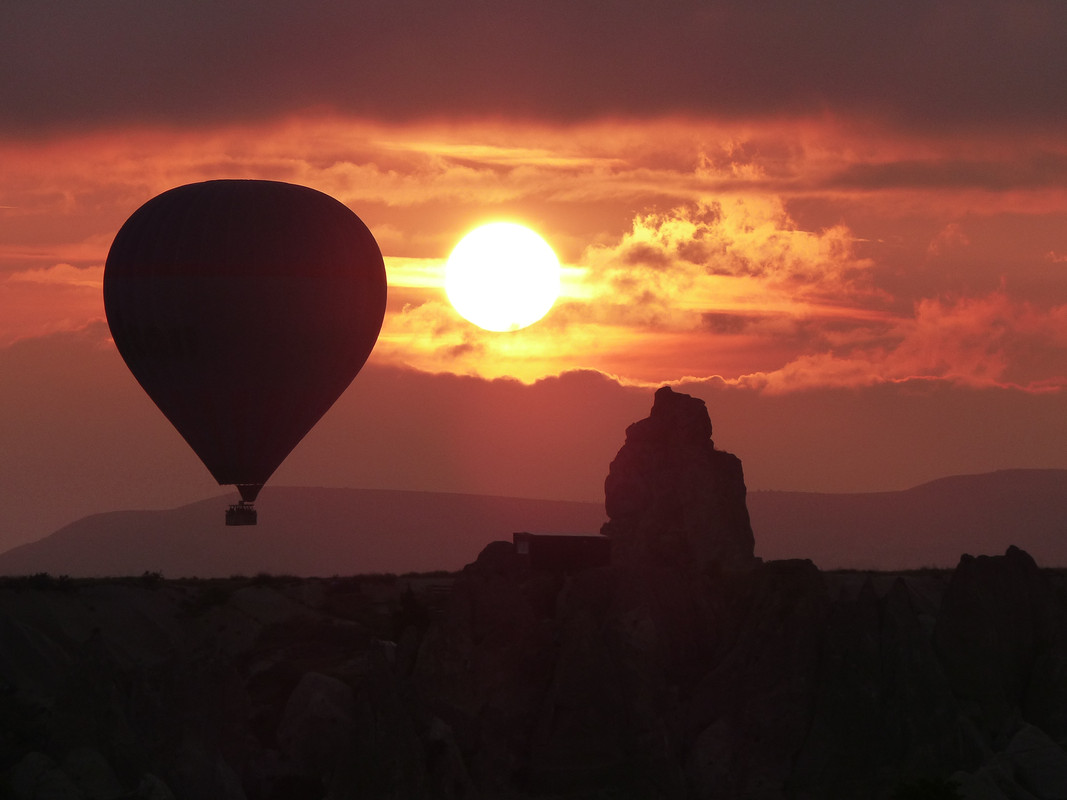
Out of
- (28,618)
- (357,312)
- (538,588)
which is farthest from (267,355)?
(538,588)

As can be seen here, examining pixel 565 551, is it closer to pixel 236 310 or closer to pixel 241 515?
pixel 241 515

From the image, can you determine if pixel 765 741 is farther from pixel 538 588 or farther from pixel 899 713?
pixel 538 588

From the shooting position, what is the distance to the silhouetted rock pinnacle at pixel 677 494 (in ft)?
299

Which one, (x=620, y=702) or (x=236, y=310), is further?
(x=236, y=310)

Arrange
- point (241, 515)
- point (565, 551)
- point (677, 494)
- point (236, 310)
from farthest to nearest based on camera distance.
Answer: point (236, 310), point (241, 515), point (677, 494), point (565, 551)

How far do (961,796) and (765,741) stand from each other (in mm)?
14127

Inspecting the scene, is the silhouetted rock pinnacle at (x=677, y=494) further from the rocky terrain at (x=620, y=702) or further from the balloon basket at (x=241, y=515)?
the balloon basket at (x=241, y=515)

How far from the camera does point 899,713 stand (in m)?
73.9

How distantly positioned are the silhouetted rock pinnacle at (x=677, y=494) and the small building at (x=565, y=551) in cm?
95

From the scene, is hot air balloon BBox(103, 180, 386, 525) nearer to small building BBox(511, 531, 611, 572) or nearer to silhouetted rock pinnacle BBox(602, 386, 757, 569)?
small building BBox(511, 531, 611, 572)

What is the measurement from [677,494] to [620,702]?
22475 mm

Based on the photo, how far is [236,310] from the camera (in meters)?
100

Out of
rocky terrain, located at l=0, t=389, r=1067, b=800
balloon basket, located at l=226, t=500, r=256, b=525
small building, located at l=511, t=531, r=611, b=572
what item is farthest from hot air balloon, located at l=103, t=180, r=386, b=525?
rocky terrain, located at l=0, t=389, r=1067, b=800

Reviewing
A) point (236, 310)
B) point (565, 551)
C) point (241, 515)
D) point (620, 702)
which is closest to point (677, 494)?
point (565, 551)
